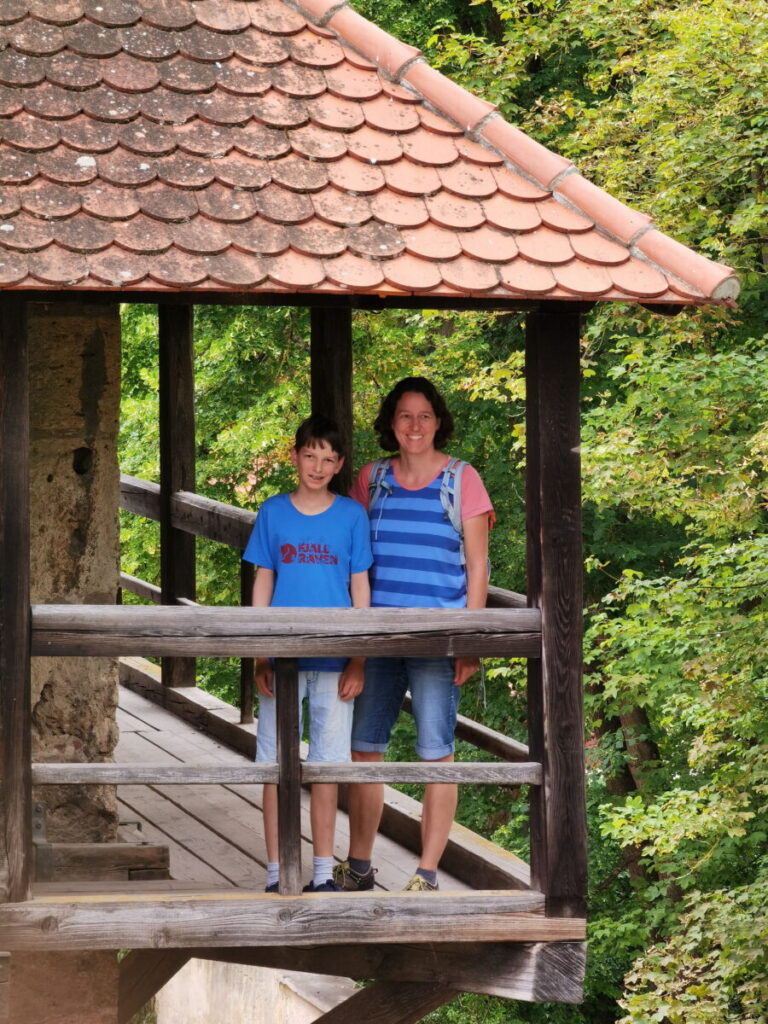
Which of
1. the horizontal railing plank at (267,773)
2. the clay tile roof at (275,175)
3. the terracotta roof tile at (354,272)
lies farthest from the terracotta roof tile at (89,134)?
the horizontal railing plank at (267,773)

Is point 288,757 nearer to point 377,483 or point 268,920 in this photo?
point 268,920

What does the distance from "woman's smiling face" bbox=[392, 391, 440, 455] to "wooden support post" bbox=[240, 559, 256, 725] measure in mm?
1864

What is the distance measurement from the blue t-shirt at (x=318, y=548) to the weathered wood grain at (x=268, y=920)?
2.39 ft

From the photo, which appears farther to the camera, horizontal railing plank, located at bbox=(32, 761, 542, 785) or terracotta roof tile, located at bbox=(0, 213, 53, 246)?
horizontal railing plank, located at bbox=(32, 761, 542, 785)

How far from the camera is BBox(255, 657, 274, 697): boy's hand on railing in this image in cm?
462

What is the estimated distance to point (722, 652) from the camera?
35.2ft

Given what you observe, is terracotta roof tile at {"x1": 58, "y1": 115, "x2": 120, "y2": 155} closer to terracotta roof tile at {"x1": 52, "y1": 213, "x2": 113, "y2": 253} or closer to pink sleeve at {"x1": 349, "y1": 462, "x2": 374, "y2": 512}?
terracotta roof tile at {"x1": 52, "y1": 213, "x2": 113, "y2": 253}

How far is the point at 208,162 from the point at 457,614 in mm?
1448

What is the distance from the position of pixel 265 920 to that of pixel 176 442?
3.62 m

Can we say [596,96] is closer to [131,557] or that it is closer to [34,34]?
[131,557]

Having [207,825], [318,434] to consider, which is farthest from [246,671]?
[318,434]

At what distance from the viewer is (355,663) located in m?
4.57

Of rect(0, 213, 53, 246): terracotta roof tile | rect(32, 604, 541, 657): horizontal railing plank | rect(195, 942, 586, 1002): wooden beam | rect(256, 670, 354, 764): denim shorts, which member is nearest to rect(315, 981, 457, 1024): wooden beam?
rect(195, 942, 586, 1002): wooden beam

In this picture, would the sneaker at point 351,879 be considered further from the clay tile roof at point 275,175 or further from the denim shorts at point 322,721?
the clay tile roof at point 275,175
